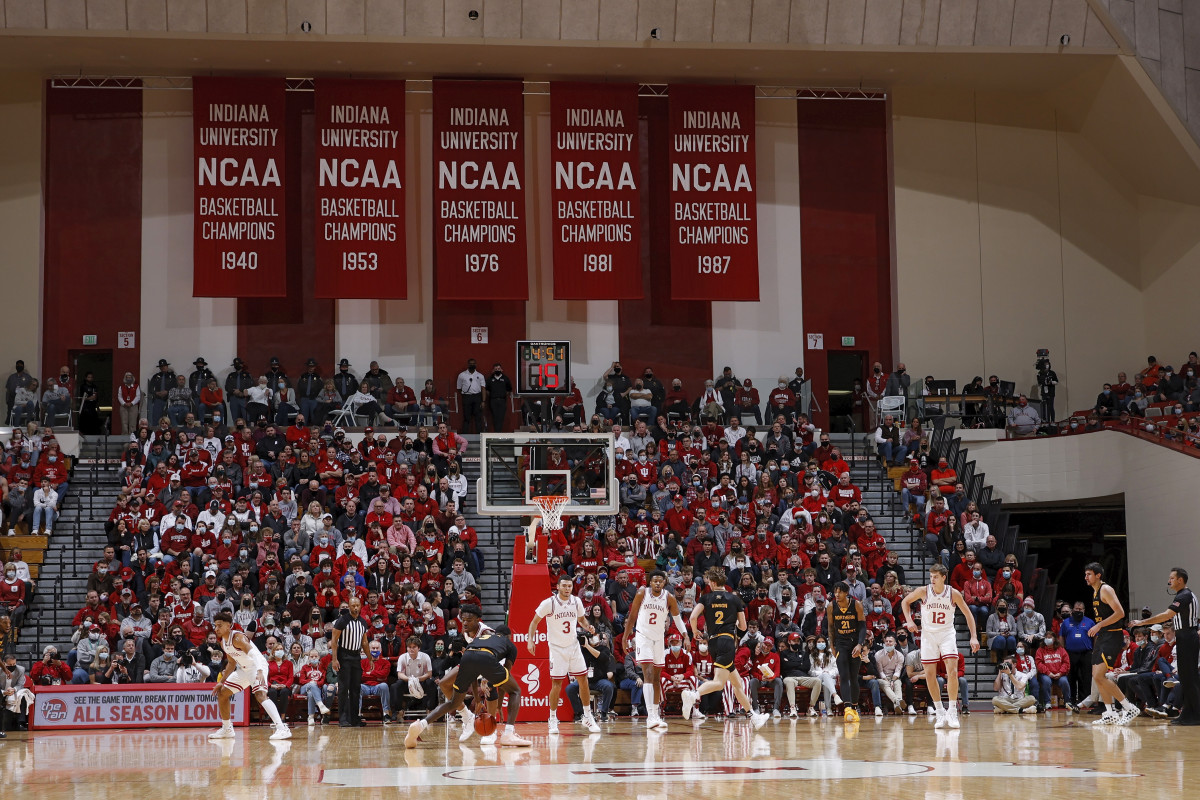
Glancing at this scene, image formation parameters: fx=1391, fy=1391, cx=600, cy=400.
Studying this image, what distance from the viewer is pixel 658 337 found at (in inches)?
1400

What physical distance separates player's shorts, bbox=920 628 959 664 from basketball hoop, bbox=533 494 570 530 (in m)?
7.43

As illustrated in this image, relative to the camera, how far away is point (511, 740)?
1482cm

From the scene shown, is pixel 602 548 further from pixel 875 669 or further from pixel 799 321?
pixel 799 321

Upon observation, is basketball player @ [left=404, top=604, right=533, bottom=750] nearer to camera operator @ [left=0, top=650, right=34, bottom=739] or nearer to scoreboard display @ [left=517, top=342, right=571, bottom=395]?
camera operator @ [left=0, top=650, right=34, bottom=739]

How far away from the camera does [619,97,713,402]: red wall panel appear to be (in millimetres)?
35438

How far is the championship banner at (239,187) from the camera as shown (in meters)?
33.8

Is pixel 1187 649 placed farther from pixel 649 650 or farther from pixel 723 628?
pixel 649 650

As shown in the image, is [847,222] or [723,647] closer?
[723,647]

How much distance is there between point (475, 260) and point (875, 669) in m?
16.8

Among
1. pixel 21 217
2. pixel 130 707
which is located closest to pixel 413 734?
pixel 130 707

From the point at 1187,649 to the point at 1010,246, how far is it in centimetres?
2107

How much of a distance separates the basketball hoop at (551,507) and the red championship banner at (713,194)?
1262 centimetres

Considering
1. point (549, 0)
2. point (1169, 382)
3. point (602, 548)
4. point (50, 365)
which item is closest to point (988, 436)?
point (1169, 382)

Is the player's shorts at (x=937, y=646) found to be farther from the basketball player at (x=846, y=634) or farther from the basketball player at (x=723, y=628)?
the basketball player at (x=723, y=628)
